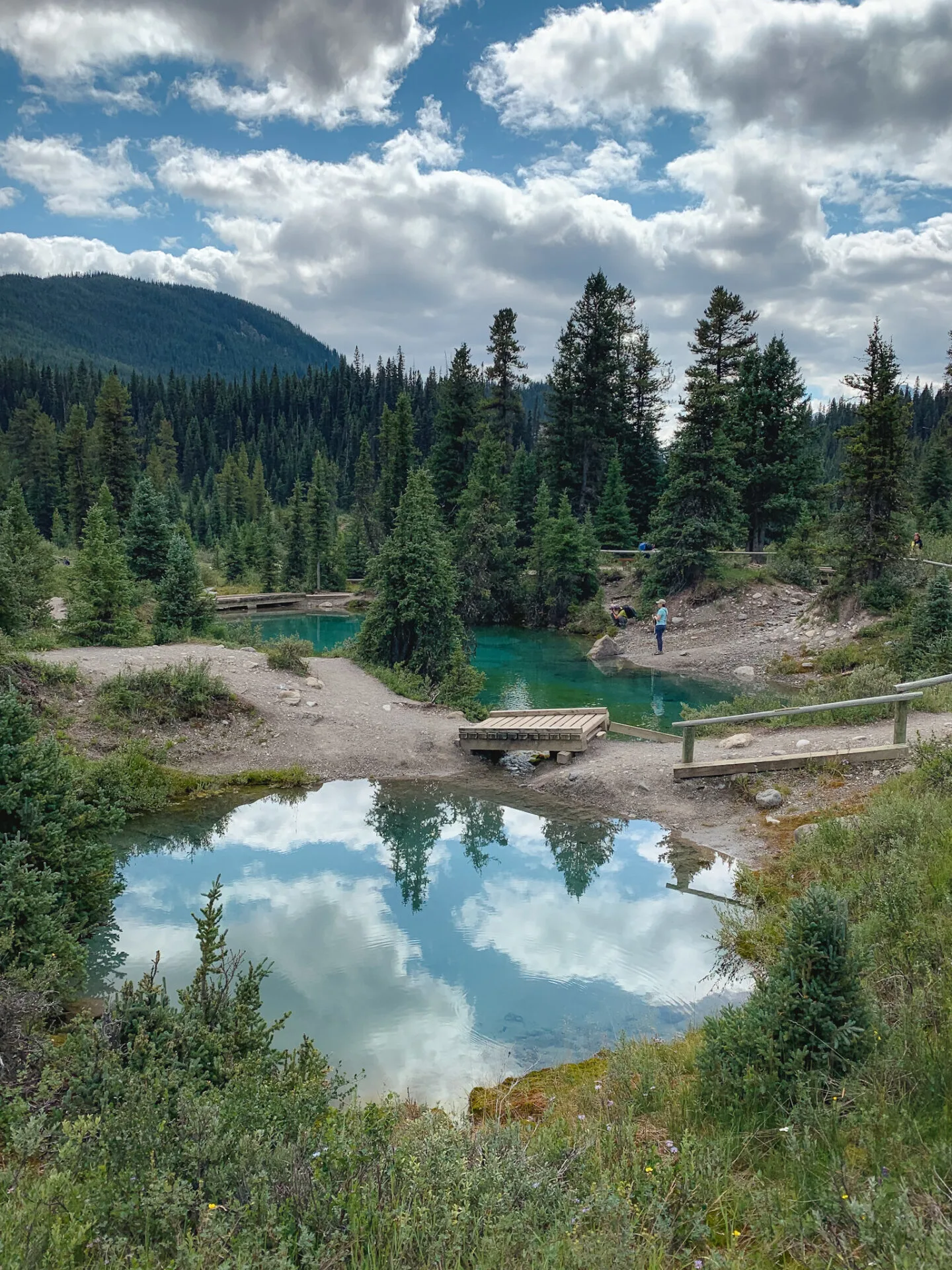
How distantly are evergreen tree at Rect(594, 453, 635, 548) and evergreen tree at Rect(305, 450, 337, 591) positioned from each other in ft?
60.3

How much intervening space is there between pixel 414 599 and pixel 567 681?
7.06 m

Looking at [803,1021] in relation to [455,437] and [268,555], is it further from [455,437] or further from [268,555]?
[268,555]

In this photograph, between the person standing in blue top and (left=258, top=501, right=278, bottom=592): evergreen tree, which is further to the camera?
(left=258, top=501, right=278, bottom=592): evergreen tree

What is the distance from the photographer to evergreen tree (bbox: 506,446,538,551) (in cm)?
4650

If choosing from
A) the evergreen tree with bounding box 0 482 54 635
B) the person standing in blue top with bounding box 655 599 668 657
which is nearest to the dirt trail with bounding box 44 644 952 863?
the evergreen tree with bounding box 0 482 54 635

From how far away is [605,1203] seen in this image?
10.8ft

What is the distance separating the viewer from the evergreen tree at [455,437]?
44.0m

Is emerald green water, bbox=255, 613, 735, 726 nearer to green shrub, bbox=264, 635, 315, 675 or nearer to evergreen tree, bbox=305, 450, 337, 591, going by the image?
green shrub, bbox=264, 635, 315, 675

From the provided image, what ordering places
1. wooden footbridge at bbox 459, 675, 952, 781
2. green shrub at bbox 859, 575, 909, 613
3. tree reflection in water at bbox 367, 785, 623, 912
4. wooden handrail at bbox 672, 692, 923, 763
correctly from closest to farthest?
tree reflection in water at bbox 367, 785, 623, 912
wooden handrail at bbox 672, 692, 923, 763
wooden footbridge at bbox 459, 675, 952, 781
green shrub at bbox 859, 575, 909, 613

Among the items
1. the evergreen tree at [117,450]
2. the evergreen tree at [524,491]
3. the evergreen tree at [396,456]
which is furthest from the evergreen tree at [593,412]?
the evergreen tree at [117,450]

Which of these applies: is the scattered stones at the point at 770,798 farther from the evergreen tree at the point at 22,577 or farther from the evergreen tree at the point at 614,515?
the evergreen tree at the point at 614,515

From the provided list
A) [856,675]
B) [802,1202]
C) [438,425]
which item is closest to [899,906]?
[802,1202]

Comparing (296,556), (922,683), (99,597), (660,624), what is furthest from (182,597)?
(296,556)

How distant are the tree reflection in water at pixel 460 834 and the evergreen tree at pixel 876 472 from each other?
58.9ft
